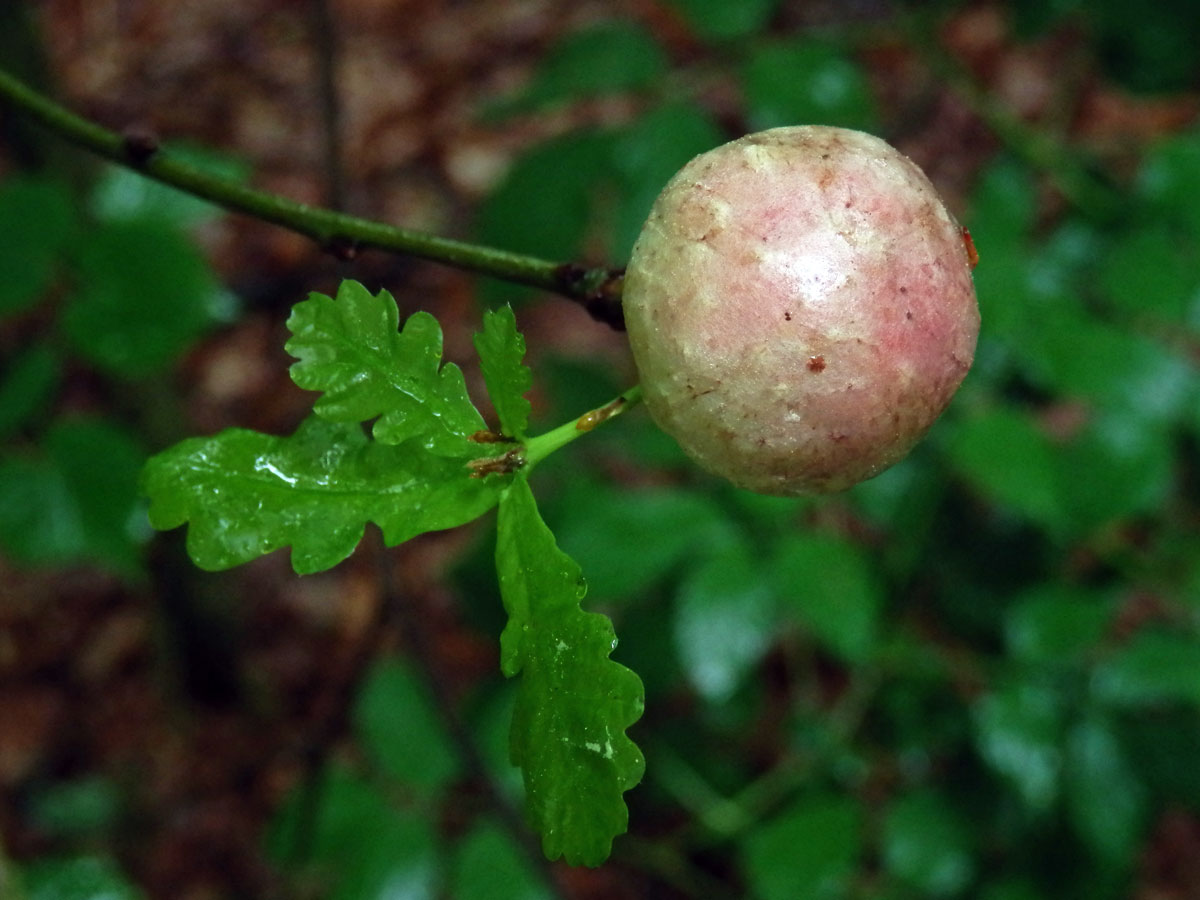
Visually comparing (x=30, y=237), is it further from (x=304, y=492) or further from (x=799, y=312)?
(x=799, y=312)

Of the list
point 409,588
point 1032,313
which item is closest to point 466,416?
point 1032,313

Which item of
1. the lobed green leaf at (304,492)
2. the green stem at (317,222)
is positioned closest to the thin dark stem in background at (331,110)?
the green stem at (317,222)

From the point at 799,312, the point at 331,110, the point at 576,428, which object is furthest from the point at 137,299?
the point at 799,312

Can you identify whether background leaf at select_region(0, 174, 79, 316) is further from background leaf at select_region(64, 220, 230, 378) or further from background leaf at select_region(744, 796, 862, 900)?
background leaf at select_region(744, 796, 862, 900)

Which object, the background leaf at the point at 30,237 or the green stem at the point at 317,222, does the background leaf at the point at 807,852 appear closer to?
the green stem at the point at 317,222

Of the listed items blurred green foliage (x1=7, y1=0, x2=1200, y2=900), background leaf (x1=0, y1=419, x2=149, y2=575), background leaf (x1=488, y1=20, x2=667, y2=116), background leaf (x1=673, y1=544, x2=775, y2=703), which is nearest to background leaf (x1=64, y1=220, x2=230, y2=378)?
blurred green foliage (x1=7, y1=0, x2=1200, y2=900)
